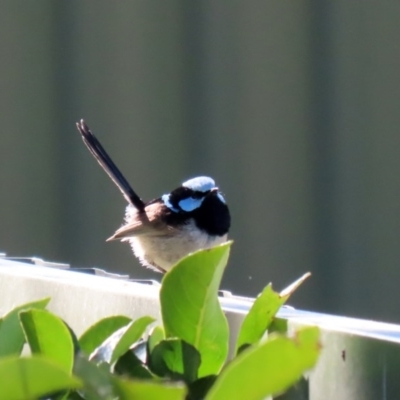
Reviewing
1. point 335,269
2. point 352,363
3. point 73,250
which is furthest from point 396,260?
point 352,363

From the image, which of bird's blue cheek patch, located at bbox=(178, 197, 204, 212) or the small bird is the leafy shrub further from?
bird's blue cheek patch, located at bbox=(178, 197, 204, 212)

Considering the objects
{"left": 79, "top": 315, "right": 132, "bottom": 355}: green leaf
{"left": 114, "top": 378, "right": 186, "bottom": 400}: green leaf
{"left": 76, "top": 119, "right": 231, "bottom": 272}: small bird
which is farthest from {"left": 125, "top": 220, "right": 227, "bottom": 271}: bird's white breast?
{"left": 114, "top": 378, "right": 186, "bottom": 400}: green leaf

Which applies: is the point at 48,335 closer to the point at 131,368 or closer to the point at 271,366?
the point at 131,368

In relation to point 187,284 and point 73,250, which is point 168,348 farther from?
point 73,250

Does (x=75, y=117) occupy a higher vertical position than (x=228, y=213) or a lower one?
higher

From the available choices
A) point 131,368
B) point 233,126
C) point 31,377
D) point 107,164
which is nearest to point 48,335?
point 131,368

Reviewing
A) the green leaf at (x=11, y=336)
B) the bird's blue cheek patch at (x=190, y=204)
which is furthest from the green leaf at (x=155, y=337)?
the bird's blue cheek patch at (x=190, y=204)
